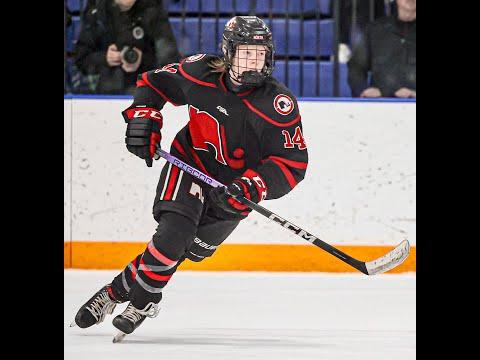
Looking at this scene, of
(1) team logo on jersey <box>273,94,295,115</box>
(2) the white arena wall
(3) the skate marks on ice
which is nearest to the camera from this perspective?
(3) the skate marks on ice

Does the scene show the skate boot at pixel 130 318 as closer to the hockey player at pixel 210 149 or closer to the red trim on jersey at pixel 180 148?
the hockey player at pixel 210 149

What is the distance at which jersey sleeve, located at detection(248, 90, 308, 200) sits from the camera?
409 centimetres

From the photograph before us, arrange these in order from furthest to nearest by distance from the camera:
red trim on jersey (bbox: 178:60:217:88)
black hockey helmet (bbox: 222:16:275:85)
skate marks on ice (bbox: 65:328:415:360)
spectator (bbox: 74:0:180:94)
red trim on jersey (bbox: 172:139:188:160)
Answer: spectator (bbox: 74:0:180:94), red trim on jersey (bbox: 172:139:188:160), red trim on jersey (bbox: 178:60:217:88), black hockey helmet (bbox: 222:16:275:85), skate marks on ice (bbox: 65:328:415:360)

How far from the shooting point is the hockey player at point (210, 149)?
4.07m

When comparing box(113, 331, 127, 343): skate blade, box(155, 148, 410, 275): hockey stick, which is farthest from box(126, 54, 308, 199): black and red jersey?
box(113, 331, 127, 343): skate blade

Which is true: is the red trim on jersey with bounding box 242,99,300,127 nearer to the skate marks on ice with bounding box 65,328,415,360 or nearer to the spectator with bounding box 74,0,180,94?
the skate marks on ice with bounding box 65,328,415,360

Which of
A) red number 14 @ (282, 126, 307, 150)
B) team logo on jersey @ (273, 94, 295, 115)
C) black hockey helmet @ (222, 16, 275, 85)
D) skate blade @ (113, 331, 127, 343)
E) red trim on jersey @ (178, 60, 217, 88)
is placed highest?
black hockey helmet @ (222, 16, 275, 85)

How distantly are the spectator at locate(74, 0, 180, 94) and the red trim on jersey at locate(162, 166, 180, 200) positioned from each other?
219 centimetres

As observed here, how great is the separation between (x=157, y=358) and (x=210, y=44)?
2.95m

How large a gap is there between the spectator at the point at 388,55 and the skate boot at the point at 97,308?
2.52 meters
